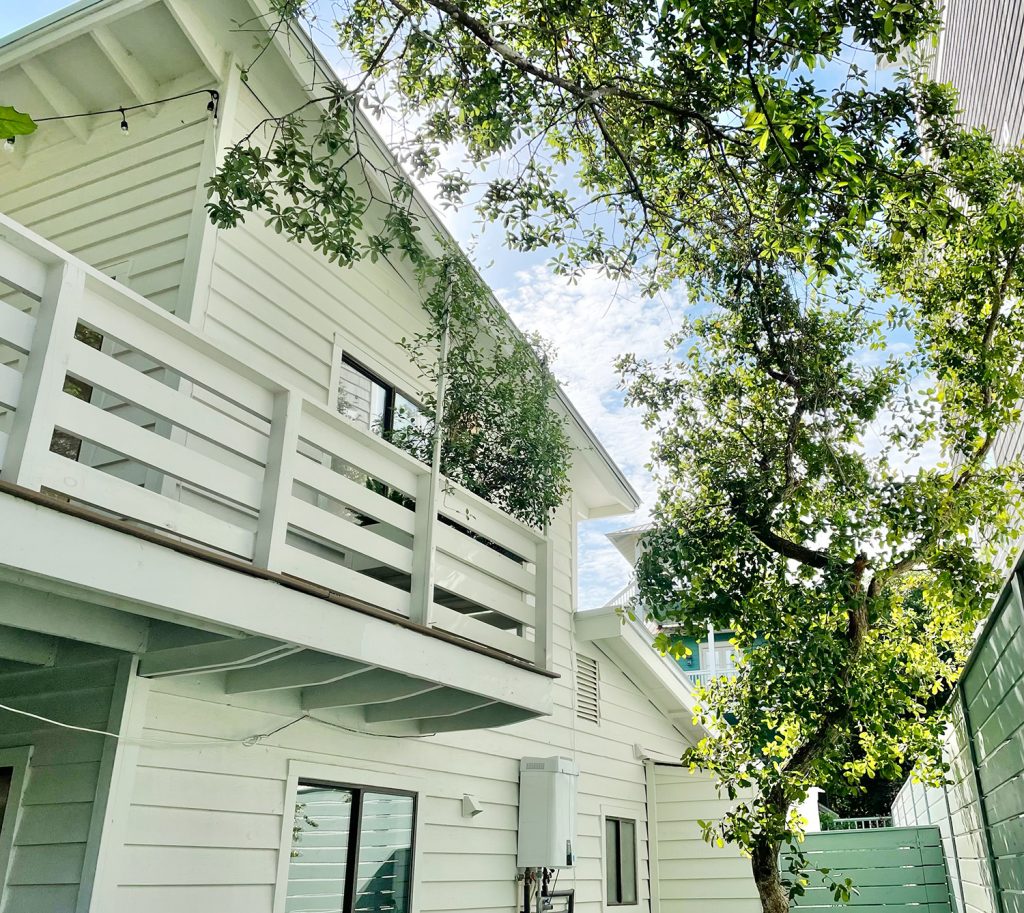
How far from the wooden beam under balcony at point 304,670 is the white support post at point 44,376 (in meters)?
1.69

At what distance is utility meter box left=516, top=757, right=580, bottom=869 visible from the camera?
22.5 ft

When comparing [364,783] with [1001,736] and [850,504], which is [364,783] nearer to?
[1001,736]

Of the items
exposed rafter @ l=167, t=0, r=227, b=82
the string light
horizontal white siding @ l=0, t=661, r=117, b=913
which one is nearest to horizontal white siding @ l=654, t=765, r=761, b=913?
horizontal white siding @ l=0, t=661, r=117, b=913

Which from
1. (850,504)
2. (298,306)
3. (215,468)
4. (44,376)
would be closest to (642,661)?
(850,504)

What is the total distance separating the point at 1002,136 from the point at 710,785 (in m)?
6.96

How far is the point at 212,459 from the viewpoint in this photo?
155 inches

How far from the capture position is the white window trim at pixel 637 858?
8328 millimetres

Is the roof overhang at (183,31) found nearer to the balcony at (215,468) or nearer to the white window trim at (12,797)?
the balcony at (215,468)

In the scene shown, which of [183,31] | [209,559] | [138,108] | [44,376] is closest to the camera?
[44,376]

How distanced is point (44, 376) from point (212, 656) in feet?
5.24

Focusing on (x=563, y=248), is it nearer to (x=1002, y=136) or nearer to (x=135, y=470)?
(x=135, y=470)

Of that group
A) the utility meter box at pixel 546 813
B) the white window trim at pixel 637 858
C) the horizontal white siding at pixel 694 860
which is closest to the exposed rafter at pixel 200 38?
the utility meter box at pixel 546 813

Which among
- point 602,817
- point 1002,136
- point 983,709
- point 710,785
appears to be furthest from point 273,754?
point 1002,136

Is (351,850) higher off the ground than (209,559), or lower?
lower
